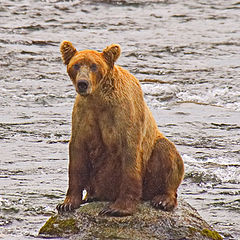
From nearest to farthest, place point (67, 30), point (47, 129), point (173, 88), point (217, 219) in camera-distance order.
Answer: point (217, 219)
point (47, 129)
point (173, 88)
point (67, 30)

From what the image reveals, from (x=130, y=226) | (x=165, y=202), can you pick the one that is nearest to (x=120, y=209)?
(x=130, y=226)

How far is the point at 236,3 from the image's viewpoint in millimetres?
26844

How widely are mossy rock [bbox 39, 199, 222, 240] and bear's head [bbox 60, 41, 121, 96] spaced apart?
1386 mm

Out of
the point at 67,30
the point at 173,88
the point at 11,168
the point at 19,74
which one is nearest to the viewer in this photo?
the point at 11,168

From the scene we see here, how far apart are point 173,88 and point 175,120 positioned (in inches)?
106

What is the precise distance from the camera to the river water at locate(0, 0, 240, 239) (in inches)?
441

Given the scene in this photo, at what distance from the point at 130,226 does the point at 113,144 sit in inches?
33.3

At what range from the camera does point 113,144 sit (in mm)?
8586

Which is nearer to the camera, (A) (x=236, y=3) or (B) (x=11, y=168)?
(B) (x=11, y=168)

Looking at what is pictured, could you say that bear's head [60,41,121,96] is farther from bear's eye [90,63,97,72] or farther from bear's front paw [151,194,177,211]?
bear's front paw [151,194,177,211]

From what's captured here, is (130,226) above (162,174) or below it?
below

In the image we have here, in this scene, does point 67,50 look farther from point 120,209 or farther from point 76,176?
point 120,209

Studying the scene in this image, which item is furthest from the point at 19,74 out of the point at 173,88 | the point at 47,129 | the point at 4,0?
the point at 4,0

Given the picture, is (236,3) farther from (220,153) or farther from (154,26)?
(220,153)
